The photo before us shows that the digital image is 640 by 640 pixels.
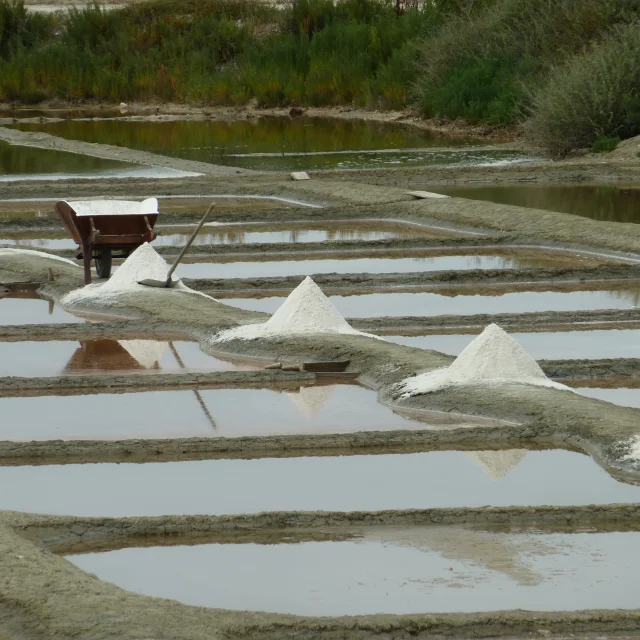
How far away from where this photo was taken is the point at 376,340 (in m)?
6.93

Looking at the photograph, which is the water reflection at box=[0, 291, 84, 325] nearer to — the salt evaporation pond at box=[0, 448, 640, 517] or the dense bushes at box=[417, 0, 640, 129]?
the salt evaporation pond at box=[0, 448, 640, 517]

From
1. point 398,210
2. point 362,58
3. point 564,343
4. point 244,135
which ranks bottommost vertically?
point 244,135

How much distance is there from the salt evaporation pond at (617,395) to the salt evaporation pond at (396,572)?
1.79 m

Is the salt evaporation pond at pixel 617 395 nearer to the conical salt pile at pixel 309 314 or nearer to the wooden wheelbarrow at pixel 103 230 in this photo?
the conical salt pile at pixel 309 314

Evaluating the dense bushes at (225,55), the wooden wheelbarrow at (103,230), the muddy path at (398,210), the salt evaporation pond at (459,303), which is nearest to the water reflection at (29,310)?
the wooden wheelbarrow at (103,230)

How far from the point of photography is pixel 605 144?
1684 centimetres

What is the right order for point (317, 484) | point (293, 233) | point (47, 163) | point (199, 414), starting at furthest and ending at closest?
point (47, 163), point (293, 233), point (199, 414), point (317, 484)

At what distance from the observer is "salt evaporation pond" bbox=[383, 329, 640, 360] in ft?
23.0

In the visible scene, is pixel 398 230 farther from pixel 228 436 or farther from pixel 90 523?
pixel 90 523

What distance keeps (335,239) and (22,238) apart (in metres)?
2.58

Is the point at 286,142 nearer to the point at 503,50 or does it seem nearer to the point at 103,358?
the point at 503,50

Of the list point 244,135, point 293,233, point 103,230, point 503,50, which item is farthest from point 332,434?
point 503,50

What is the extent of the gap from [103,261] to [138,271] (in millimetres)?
720

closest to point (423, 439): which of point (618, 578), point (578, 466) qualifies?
point (578, 466)
